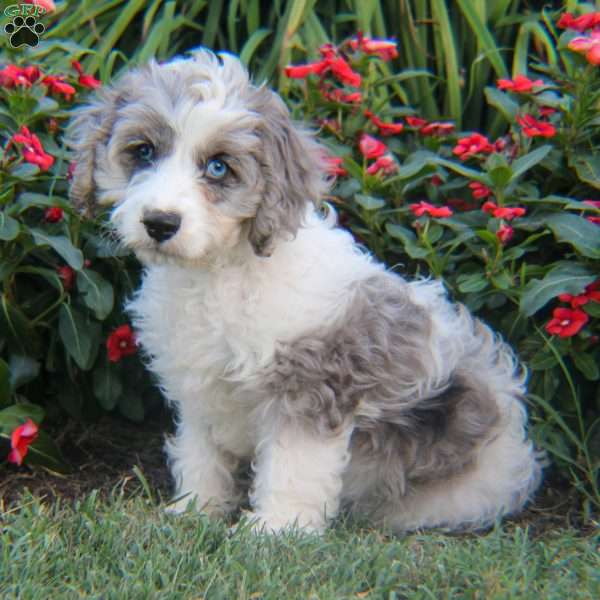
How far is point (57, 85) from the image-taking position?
496cm

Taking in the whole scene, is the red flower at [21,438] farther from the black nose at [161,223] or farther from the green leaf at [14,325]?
the black nose at [161,223]

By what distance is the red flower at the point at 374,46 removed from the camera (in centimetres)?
526

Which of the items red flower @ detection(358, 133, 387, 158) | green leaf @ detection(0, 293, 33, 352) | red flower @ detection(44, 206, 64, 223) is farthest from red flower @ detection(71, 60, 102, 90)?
red flower @ detection(358, 133, 387, 158)

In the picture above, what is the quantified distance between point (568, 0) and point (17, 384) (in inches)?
142

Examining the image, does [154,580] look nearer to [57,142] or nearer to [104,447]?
[104,447]

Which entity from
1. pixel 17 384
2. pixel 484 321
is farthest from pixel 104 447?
pixel 484 321

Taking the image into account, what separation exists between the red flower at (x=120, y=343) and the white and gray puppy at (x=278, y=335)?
0.56 meters

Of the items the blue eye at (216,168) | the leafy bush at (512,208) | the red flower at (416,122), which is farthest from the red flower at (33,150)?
the red flower at (416,122)

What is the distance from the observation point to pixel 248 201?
3752 mm

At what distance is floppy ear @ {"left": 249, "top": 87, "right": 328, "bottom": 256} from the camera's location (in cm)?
377

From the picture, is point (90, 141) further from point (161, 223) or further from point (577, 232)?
point (577, 232)

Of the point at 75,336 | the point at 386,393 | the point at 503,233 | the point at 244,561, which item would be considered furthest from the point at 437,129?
the point at 244,561

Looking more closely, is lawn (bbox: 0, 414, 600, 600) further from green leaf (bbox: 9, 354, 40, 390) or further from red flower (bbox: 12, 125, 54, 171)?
red flower (bbox: 12, 125, 54, 171)

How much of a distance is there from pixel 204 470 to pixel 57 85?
2.01m
